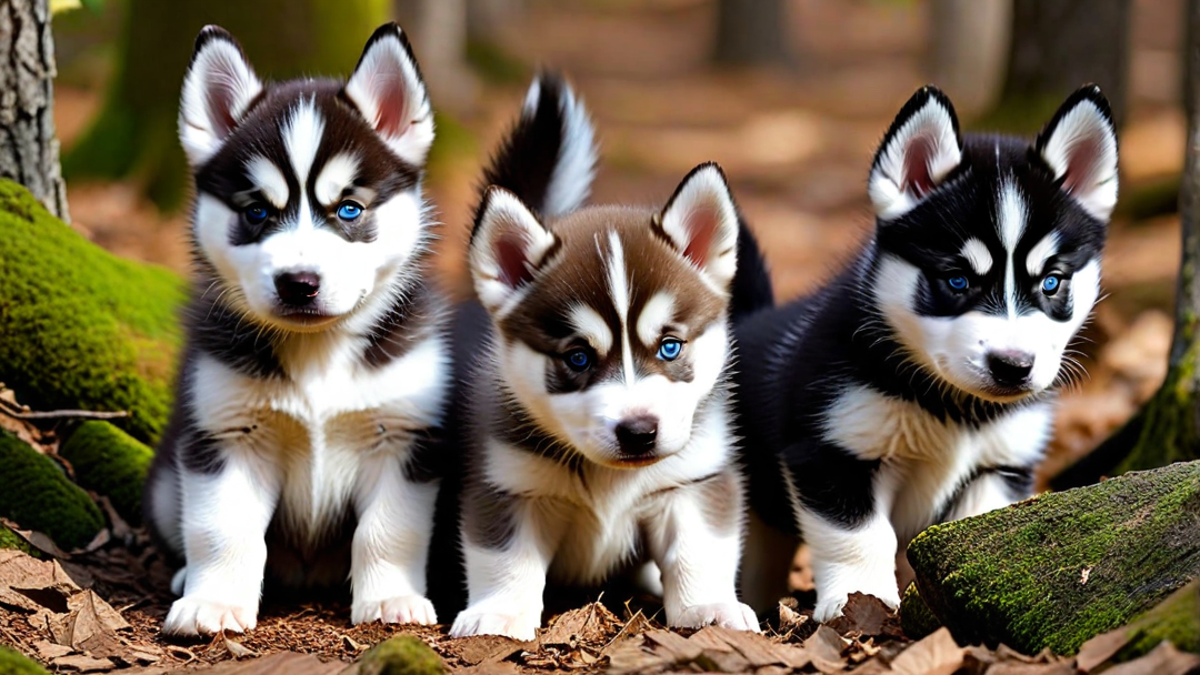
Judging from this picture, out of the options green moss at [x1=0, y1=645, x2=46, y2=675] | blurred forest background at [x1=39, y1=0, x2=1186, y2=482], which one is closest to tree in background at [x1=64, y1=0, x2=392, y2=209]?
blurred forest background at [x1=39, y1=0, x2=1186, y2=482]

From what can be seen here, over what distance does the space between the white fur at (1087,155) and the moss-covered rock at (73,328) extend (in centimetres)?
328

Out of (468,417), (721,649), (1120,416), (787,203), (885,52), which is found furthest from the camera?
(885,52)

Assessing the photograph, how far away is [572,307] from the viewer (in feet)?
12.3

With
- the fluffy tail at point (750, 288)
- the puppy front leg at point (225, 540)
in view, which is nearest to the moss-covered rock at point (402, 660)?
the puppy front leg at point (225, 540)

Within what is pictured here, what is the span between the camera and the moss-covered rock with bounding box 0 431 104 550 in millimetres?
4457

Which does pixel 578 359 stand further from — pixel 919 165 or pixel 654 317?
pixel 919 165

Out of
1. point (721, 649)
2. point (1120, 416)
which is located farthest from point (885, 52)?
point (721, 649)

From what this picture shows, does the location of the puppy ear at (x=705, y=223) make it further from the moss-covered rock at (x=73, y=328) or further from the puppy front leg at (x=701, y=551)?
the moss-covered rock at (x=73, y=328)

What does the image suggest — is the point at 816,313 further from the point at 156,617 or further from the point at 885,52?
the point at 885,52

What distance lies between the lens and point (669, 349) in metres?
3.79

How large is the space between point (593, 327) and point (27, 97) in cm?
260

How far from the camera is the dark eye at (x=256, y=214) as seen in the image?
3.85 meters

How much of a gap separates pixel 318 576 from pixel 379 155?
1.54 metres

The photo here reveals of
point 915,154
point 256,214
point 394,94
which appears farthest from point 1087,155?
point 256,214
